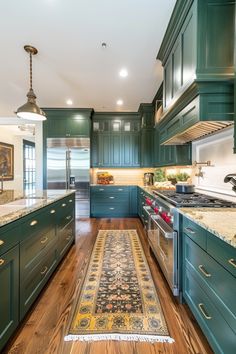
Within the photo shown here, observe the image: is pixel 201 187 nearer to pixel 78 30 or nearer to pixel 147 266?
pixel 147 266

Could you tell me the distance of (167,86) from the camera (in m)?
2.78

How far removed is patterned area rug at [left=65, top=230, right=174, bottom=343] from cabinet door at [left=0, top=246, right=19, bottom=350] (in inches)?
16.3

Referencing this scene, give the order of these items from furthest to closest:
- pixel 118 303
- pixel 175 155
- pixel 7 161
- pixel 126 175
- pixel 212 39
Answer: pixel 7 161
pixel 126 175
pixel 175 155
pixel 118 303
pixel 212 39

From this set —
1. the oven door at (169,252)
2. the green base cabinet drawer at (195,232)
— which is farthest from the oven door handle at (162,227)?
the green base cabinet drawer at (195,232)

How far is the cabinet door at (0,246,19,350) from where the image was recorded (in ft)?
4.15

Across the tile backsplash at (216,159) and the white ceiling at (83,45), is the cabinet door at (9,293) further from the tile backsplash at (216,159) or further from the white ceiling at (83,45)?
the white ceiling at (83,45)

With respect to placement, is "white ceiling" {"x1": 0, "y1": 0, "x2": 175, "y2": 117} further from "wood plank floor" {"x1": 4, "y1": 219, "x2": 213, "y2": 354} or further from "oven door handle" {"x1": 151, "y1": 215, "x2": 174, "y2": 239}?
"wood plank floor" {"x1": 4, "y1": 219, "x2": 213, "y2": 354}

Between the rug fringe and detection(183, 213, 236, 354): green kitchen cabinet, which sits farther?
the rug fringe

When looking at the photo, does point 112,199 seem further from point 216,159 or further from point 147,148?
point 216,159

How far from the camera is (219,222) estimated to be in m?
1.28

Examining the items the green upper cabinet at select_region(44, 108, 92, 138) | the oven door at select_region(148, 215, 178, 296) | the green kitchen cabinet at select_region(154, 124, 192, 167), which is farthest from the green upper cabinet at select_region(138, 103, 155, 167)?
the oven door at select_region(148, 215, 178, 296)

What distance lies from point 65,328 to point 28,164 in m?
7.64

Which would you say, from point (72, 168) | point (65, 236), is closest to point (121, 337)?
point (65, 236)

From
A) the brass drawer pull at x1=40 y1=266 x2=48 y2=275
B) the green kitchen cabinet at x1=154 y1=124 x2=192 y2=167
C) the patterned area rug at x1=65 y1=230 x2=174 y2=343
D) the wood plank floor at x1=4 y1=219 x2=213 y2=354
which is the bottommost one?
the wood plank floor at x1=4 y1=219 x2=213 y2=354
